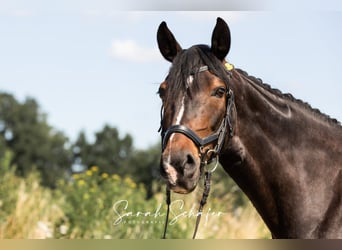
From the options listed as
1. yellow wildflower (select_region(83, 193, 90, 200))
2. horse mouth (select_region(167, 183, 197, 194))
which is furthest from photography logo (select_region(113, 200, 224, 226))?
horse mouth (select_region(167, 183, 197, 194))

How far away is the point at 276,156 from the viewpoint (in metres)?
3.71

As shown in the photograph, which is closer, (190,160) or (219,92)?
(190,160)

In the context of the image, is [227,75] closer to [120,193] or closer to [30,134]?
[120,193]

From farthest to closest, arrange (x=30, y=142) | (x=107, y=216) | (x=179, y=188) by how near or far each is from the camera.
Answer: (x=30, y=142), (x=107, y=216), (x=179, y=188)

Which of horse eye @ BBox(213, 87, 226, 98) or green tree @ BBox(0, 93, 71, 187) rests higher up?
green tree @ BBox(0, 93, 71, 187)

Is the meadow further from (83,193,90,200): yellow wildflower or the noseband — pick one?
the noseband

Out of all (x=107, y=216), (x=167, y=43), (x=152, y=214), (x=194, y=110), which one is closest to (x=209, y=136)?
(x=194, y=110)

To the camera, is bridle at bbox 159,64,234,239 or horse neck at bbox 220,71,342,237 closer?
bridle at bbox 159,64,234,239

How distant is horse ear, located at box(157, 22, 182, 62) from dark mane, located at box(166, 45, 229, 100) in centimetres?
18

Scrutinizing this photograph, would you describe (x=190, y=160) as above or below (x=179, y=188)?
above

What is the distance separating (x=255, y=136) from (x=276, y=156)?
0.62 ft

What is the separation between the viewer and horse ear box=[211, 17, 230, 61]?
3.63m

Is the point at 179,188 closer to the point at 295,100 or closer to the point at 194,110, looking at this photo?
the point at 194,110

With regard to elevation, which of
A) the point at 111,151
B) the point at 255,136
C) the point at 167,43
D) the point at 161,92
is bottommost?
the point at 255,136
